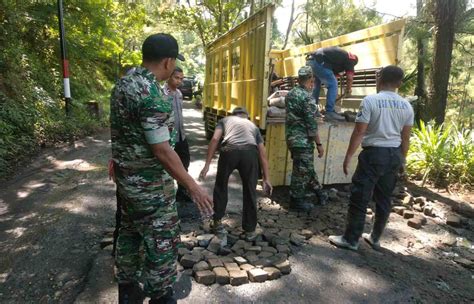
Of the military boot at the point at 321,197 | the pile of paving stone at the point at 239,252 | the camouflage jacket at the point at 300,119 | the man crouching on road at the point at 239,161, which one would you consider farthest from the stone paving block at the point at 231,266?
the military boot at the point at 321,197

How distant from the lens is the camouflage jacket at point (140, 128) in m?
2.00

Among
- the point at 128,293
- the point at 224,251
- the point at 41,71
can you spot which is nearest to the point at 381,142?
the point at 224,251

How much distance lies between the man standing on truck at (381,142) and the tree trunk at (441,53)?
4.34m

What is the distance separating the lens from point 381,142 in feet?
11.5

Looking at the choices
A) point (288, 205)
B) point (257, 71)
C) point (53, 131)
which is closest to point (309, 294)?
point (288, 205)

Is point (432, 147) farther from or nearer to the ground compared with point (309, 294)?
farther from the ground

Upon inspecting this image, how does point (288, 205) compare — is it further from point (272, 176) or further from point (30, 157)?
point (30, 157)

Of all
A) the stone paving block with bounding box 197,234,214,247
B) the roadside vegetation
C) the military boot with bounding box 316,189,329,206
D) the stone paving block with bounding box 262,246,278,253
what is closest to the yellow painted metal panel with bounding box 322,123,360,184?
the military boot with bounding box 316,189,329,206

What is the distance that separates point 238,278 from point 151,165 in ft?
4.49

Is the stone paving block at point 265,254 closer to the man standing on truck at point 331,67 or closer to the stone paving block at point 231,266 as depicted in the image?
the stone paving block at point 231,266

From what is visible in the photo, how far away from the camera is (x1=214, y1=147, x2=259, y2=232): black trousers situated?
142 inches

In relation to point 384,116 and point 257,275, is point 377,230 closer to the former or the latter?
point 384,116

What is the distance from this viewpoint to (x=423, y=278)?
3295 millimetres

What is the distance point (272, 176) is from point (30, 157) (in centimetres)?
455
